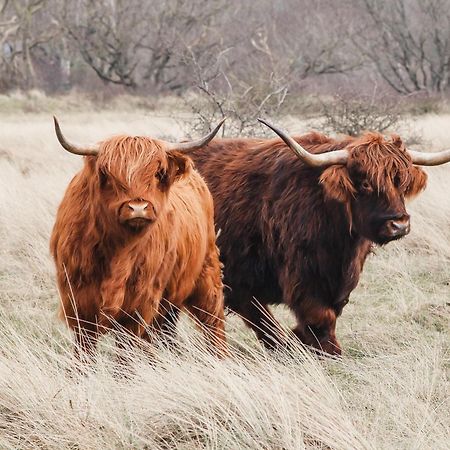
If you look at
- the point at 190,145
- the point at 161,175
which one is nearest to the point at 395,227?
the point at 190,145

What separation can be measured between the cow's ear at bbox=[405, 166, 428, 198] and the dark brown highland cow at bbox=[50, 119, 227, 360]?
1158 mm

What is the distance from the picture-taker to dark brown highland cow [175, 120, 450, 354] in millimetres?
4492

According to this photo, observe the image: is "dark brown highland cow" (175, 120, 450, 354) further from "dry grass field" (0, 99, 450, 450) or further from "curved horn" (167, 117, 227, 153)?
"curved horn" (167, 117, 227, 153)

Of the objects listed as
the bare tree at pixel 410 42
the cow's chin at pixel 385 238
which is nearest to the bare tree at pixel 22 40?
the bare tree at pixel 410 42

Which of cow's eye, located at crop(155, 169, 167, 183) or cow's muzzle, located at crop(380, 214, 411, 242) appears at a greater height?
cow's eye, located at crop(155, 169, 167, 183)

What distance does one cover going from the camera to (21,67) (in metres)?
35.3

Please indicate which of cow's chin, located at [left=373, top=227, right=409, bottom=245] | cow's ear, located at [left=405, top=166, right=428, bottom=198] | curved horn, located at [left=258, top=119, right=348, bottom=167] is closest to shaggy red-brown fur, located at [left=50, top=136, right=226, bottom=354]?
curved horn, located at [left=258, top=119, right=348, bottom=167]

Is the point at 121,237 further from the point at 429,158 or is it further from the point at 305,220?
the point at 429,158

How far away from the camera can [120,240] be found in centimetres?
388

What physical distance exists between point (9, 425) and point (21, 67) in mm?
33453

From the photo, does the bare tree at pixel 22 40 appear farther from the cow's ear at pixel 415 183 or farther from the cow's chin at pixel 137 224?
the cow's chin at pixel 137 224

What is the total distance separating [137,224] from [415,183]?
1608 mm

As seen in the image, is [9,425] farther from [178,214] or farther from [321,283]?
[321,283]

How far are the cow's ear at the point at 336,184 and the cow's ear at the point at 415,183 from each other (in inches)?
11.5
